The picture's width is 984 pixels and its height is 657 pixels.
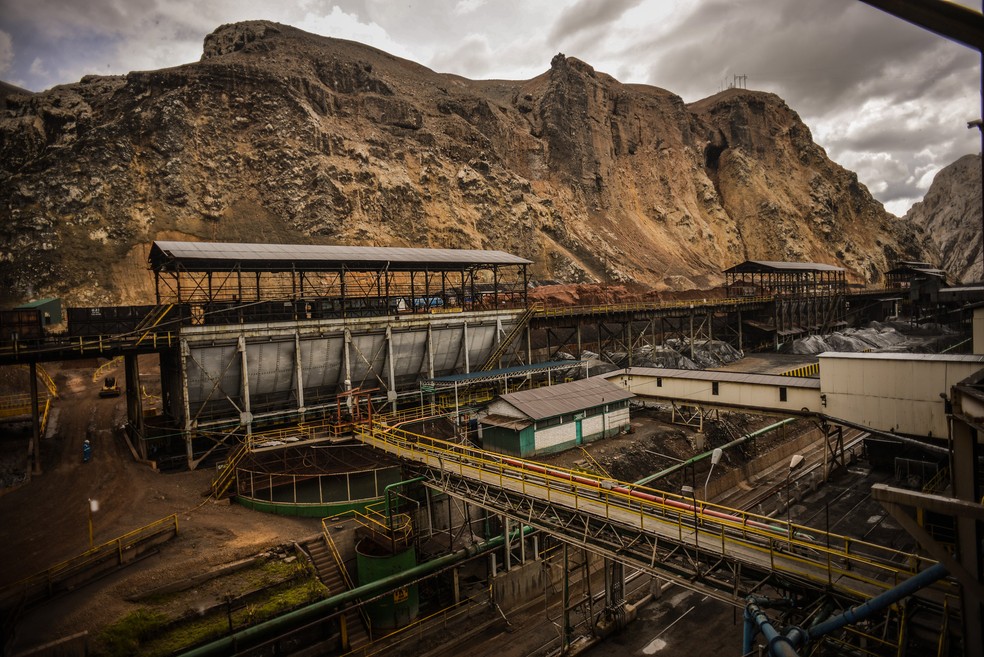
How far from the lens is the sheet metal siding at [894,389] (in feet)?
63.3

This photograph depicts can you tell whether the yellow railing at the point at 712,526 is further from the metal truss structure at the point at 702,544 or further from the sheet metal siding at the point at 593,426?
the sheet metal siding at the point at 593,426

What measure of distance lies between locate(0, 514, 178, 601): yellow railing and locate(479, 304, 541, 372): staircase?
875 inches

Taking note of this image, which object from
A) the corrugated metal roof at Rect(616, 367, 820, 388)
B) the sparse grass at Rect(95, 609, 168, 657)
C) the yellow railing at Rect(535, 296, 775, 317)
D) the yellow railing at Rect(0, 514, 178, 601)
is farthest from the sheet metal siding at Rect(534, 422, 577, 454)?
the sparse grass at Rect(95, 609, 168, 657)

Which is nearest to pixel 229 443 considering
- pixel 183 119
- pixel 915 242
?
pixel 183 119

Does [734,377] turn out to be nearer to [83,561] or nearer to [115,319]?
[83,561]

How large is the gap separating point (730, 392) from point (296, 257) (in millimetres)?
24873

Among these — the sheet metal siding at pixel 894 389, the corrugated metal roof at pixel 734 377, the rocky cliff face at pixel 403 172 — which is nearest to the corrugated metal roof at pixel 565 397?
the corrugated metal roof at pixel 734 377

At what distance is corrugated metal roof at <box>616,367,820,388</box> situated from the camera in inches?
959

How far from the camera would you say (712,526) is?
12586mm

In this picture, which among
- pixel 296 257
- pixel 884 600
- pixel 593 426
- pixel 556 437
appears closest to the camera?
pixel 884 600

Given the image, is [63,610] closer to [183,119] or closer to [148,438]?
[148,438]

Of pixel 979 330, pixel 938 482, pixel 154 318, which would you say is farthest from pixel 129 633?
pixel 979 330

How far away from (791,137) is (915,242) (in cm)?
3870

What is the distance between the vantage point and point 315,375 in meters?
29.1
